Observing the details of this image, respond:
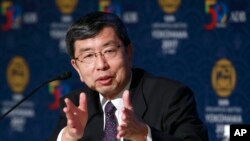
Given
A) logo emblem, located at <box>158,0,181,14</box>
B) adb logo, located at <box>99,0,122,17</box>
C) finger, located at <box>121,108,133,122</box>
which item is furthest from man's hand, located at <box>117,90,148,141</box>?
adb logo, located at <box>99,0,122,17</box>

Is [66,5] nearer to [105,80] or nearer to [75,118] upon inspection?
[105,80]

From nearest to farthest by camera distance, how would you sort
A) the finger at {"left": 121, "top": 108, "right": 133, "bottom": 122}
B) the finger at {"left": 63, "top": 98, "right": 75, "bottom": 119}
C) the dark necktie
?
the finger at {"left": 121, "top": 108, "right": 133, "bottom": 122}
the finger at {"left": 63, "top": 98, "right": 75, "bottom": 119}
the dark necktie

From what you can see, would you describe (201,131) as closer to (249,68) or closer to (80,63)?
(80,63)

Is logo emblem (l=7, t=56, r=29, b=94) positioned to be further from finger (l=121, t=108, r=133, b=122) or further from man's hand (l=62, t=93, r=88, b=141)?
finger (l=121, t=108, r=133, b=122)

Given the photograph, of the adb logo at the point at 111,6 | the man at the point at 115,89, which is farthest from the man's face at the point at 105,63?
the adb logo at the point at 111,6

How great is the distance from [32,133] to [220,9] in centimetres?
174

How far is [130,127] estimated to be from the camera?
2.06 m

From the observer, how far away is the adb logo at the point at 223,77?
3900mm

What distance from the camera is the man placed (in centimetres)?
240

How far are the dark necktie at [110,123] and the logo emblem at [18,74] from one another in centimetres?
249

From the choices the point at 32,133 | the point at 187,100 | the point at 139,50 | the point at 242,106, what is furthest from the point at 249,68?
the point at 32,133

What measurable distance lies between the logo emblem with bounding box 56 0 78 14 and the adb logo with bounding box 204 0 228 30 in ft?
3.41

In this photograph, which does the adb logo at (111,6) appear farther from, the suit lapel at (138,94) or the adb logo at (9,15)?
the suit lapel at (138,94)

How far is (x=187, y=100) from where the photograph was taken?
2.47 meters
